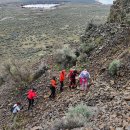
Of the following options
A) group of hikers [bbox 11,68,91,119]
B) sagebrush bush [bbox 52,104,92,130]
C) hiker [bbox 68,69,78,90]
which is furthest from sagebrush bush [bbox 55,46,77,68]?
sagebrush bush [bbox 52,104,92,130]

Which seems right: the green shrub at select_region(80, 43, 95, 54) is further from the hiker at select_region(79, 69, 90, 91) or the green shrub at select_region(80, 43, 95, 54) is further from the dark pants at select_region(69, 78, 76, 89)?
the hiker at select_region(79, 69, 90, 91)

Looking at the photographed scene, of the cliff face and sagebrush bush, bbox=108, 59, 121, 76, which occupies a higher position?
the cliff face

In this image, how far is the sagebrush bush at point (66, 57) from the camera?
71.0 feet

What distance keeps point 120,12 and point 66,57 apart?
4213 millimetres

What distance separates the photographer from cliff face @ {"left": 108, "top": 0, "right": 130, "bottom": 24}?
73.3ft

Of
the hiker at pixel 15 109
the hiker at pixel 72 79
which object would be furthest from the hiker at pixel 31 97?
the hiker at pixel 72 79

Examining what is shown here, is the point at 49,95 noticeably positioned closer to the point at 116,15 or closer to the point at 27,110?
the point at 27,110

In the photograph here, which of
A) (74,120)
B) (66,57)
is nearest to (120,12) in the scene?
(66,57)

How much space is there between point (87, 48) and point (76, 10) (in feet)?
201

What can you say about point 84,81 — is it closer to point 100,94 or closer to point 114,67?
point 114,67

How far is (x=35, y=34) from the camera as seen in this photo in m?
55.3

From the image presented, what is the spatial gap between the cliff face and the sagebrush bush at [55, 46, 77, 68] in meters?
3.22

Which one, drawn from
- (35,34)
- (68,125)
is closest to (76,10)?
(35,34)

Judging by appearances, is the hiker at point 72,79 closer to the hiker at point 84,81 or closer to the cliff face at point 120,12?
the hiker at point 84,81
